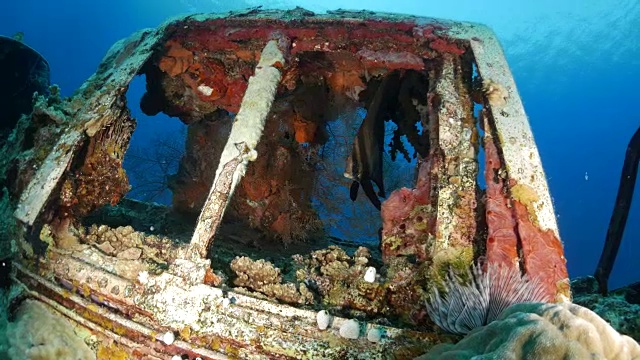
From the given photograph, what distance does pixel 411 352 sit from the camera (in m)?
2.01

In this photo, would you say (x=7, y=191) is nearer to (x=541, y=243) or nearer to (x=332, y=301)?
(x=332, y=301)

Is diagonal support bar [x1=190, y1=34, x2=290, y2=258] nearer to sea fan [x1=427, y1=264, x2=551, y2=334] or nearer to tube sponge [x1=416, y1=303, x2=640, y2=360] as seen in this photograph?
sea fan [x1=427, y1=264, x2=551, y2=334]

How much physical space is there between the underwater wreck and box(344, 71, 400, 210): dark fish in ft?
0.06

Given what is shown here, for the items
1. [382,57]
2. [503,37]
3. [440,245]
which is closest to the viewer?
[440,245]

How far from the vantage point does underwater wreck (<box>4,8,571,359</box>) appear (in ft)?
7.27

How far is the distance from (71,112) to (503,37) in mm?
76009

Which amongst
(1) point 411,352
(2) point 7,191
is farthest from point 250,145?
(2) point 7,191

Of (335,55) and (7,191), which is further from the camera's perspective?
(335,55)

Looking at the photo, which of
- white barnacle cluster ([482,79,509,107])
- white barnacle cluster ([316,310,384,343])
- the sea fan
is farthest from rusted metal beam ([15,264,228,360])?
white barnacle cluster ([482,79,509,107])

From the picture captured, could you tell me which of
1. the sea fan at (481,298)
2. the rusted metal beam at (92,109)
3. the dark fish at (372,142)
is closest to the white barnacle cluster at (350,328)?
the sea fan at (481,298)

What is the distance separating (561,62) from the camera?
208ft

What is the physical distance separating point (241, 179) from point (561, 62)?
251 ft

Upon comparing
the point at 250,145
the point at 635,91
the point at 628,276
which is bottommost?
the point at 250,145

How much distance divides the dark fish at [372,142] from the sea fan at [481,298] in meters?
2.53
